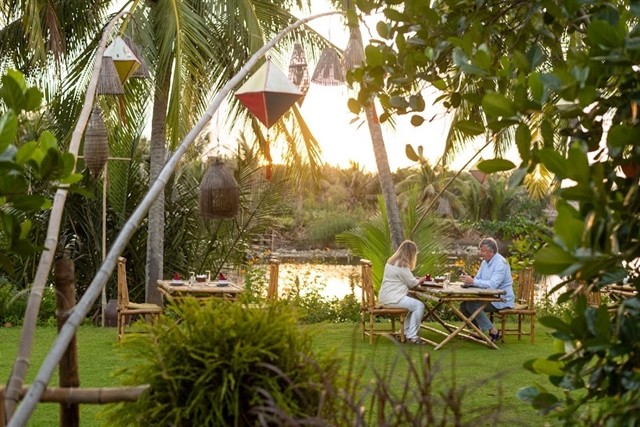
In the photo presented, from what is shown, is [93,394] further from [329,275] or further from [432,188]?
[432,188]

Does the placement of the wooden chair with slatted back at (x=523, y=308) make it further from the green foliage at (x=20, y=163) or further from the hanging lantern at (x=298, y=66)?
the green foliage at (x=20, y=163)

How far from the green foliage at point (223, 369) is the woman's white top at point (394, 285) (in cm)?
658

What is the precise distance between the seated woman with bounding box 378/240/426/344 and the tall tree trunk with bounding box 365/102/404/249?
1.93 metres

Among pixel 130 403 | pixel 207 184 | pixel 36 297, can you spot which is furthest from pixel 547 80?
pixel 207 184

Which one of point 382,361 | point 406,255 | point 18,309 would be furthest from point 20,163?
point 18,309

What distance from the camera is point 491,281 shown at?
9352 millimetres

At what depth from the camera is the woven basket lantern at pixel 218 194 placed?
10484 millimetres

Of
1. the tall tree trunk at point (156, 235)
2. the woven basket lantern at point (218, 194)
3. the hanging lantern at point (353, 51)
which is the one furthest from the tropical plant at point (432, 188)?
the hanging lantern at point (353, 51)

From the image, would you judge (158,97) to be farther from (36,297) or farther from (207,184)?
(36,297)

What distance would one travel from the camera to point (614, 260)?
167 cm

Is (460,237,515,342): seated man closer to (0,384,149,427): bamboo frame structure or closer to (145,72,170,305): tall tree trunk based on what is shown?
(145,72,170,305): tall tree trunk

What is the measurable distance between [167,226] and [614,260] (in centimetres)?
1078

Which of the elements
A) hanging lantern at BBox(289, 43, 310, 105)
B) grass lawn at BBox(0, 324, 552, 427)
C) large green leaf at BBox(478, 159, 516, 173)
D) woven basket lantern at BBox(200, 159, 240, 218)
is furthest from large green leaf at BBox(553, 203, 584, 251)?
woven basket lantern at BBox(200, 159, 240, 218)

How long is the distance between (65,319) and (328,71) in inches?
284
